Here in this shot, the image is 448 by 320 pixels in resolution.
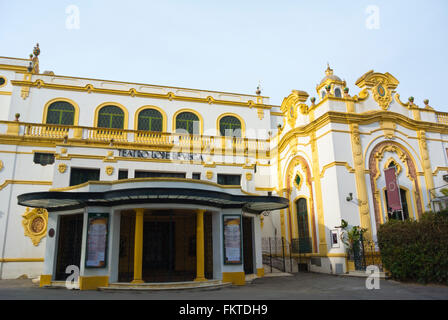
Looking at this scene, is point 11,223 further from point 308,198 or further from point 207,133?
point 308,198

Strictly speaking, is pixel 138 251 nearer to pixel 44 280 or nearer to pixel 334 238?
Answer: pixel 44 280

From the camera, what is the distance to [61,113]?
24453 millimetres

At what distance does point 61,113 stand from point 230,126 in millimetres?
12412

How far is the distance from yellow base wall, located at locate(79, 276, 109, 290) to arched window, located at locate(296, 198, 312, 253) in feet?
40.0

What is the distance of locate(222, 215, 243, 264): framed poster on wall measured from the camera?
1539 centimetres

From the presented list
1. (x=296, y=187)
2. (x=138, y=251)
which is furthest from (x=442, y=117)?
(x=138, y=251)

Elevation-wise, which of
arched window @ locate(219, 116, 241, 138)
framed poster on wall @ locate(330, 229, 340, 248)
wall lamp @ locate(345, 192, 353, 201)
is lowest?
framed poster on wall @ locate(330, 229, 340, 248)

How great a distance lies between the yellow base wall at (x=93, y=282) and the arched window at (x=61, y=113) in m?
14.0

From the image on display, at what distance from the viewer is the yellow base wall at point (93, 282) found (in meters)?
13.8

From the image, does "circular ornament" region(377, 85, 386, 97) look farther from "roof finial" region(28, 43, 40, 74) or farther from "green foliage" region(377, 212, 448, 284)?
"roof finial" region(28, 43, 40, 74)

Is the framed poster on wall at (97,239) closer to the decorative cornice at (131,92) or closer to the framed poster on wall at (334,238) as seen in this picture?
the framed poster on wall at (334,238)

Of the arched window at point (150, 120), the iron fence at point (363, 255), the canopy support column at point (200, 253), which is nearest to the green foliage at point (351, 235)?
the iron fence at point (363, 255)

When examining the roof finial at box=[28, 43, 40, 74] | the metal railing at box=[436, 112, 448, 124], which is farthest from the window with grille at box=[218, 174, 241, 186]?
the roof finial at box=[28, 43, 40, 74]
